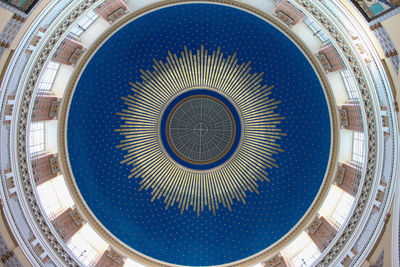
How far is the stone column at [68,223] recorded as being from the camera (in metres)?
14.6

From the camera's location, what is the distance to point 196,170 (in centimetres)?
1941

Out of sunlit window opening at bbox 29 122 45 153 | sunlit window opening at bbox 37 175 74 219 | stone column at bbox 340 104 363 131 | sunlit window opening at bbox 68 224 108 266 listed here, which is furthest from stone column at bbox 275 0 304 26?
sunlit window opening at bbox 68 224 108 266

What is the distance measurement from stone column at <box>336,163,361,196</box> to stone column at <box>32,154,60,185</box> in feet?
51.8

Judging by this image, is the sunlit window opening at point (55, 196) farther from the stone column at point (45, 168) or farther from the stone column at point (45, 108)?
the stone column at point (45, 108)

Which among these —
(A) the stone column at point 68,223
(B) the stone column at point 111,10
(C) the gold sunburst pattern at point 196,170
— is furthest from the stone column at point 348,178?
(A) the stone column at point 68,223

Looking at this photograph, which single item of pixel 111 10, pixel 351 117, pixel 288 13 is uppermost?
pixel 111 10

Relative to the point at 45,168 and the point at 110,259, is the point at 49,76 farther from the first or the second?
the point at 110,259

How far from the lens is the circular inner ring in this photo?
1895 cm

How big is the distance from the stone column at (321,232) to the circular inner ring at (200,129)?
7.11 meters

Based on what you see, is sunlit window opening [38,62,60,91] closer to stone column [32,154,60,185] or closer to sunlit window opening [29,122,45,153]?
sunlit window opening [29,122,45,153]

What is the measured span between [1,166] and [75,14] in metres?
7.31

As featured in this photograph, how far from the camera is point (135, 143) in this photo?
18.9m

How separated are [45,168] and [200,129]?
383 inches

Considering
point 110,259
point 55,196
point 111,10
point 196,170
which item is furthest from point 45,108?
point 196,170
